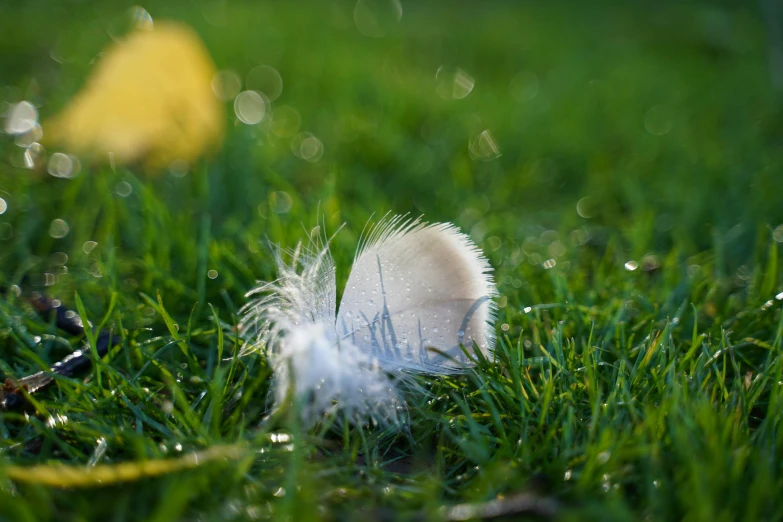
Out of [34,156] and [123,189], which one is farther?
[34,156]

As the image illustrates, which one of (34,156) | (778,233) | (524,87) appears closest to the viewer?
(778,233)

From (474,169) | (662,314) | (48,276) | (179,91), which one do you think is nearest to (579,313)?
(662,314)

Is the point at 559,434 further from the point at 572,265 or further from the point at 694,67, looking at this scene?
the point at 694,67

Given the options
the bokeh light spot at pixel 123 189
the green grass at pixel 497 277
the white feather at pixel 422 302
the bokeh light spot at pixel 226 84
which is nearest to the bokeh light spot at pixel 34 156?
the green grass at pixel 497 277

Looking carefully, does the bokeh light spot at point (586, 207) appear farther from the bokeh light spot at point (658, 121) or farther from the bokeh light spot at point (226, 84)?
the bokeh light spot at point (226, 84)

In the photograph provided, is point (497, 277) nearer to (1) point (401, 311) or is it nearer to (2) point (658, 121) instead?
(1) point (401, 311)

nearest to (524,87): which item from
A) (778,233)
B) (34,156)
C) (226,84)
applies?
(226,84)
